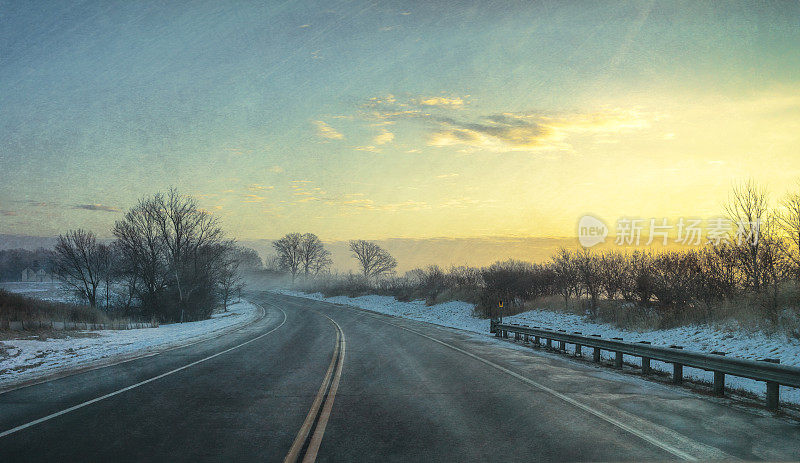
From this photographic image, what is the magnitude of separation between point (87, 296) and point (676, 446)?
6128cm

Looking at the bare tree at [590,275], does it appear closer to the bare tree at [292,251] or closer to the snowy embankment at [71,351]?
the snowy embankment at [71,351]

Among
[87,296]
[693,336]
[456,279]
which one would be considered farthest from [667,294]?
[87,296]

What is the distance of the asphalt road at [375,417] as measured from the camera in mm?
5504

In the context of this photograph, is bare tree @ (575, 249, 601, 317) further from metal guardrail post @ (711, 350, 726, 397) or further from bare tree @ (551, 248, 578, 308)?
metal guardrail post @ (711, 350, 726, 397)

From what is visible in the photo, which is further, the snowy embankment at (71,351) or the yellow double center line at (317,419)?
the snowy embankment at (71,351)

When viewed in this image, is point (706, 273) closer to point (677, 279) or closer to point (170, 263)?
point (677, 279)

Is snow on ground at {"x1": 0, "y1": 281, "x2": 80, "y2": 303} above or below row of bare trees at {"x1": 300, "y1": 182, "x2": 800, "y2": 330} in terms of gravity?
below

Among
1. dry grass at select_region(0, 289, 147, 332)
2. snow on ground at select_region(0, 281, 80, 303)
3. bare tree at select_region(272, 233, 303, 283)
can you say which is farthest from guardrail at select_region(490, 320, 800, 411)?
bare tree at select_region(272, 233, 303, 283)

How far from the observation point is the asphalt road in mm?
5504

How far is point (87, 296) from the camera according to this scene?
53719mm

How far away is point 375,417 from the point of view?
7121 mm

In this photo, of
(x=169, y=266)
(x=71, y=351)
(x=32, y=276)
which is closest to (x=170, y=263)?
(x=169, y=266)

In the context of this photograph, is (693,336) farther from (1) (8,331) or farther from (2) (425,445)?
(1) (8,331)

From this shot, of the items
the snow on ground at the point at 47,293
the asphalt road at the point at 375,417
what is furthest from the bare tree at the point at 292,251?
the asphalt road at the point at 375,417
